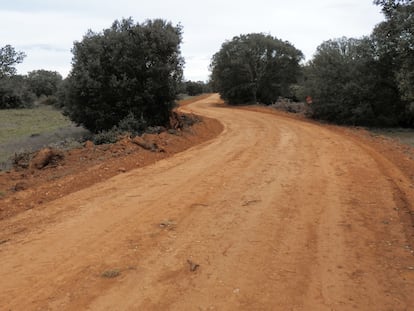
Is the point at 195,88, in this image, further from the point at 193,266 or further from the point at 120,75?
the point at 193,266

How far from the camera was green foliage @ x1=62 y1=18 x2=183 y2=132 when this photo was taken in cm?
1568

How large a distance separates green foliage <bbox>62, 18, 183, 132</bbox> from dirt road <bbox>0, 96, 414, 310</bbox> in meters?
6.54

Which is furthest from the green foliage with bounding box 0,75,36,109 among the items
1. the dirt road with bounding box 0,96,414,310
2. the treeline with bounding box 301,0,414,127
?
the dirt road with bounding box 0,96,414,310

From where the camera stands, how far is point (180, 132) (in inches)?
619

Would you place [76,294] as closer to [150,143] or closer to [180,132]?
[150,143]

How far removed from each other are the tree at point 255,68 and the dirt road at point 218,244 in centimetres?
2636

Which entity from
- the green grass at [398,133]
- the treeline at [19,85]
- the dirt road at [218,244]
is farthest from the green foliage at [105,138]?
the treeline at [19,85]

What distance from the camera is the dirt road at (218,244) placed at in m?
4.43

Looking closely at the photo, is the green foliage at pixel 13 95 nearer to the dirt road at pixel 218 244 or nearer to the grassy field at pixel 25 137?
the grassy field at pixel 25 137

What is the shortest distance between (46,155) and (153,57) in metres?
6.97

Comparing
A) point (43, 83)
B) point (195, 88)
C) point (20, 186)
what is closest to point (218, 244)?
point (20, 186)

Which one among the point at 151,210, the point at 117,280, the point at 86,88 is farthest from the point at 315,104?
the point at 117,280

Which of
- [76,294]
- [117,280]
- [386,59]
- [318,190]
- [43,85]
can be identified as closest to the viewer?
[76,294]

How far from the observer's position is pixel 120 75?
15.9 meters
